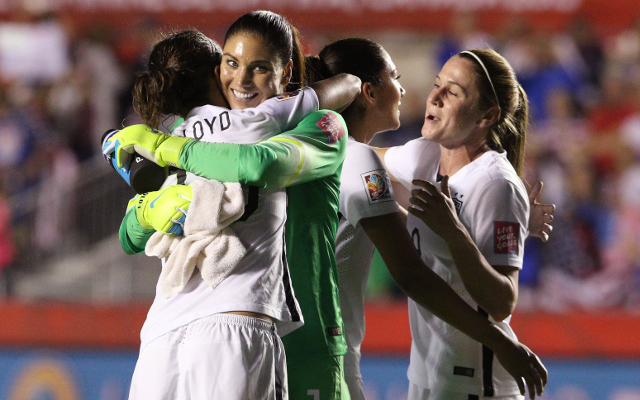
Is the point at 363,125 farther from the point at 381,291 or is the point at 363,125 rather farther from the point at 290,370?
the point at 381,291

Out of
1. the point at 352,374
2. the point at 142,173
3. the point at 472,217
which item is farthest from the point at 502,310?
the point at 142,173

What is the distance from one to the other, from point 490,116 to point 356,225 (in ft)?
2.01

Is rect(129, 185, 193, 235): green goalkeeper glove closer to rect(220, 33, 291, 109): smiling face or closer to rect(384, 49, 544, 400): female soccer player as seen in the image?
rect(220, 33, 291, 109): smiling face

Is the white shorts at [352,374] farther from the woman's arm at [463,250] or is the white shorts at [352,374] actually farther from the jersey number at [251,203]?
the jersey number at [251,203]

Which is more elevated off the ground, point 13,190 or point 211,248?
point 13,190

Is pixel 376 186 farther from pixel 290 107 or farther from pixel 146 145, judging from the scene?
pixel 146 145

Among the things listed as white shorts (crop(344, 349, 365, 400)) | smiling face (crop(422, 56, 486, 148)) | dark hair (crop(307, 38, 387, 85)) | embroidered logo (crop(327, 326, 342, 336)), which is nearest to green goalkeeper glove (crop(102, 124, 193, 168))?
embroidered logo (crop(327, 326, 342, 336))

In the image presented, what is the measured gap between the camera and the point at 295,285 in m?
1.96

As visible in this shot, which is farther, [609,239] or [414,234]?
[609,239]

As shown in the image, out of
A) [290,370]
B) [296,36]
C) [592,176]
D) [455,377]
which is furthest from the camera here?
[592,176]

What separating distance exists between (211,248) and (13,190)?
5.88 metres

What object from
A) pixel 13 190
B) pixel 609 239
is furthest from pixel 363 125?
pixel 13 190

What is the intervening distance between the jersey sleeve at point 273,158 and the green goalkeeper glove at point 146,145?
0.11ft

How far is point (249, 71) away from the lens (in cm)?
200
